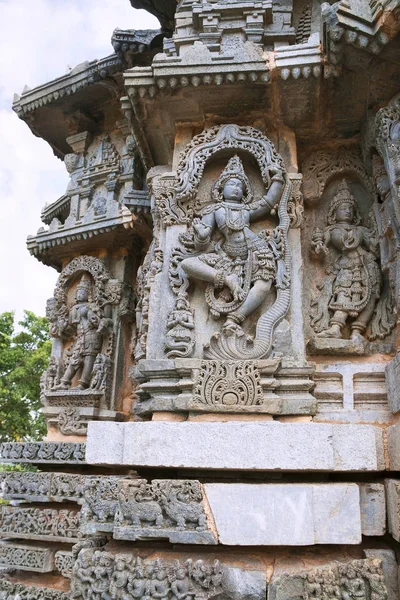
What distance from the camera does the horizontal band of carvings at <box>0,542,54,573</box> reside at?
22.0 ft

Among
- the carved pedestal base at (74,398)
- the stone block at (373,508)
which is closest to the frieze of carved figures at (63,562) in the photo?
the carved pedestal base at (74,398)

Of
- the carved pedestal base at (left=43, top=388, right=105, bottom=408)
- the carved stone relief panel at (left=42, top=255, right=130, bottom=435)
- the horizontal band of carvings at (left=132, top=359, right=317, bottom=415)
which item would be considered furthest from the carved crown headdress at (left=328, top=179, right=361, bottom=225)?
the carved pedestal base at (left=43, top=388, right=105, bottom=408)

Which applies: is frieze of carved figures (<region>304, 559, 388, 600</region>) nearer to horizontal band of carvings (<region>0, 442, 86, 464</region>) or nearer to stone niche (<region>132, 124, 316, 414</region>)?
stone niche (<region>132, 124, 316, 414</region>)

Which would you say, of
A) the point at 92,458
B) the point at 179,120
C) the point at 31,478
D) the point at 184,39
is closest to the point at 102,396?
the point at 31,478

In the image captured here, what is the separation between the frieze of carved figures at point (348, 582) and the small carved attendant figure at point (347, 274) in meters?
1.99

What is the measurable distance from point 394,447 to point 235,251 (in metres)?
2.20

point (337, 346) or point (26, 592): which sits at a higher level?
point (337, 346)

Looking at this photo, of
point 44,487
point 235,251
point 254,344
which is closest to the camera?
point 254,344

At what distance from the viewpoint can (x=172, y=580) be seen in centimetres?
352

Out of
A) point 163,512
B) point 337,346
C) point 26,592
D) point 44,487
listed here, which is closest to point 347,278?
point 337,346

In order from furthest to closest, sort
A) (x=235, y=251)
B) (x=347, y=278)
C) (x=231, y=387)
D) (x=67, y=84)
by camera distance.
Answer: (x=67, y=84)
(x=347, y=278)
(x=235, y=251)
(x=231, y=387)

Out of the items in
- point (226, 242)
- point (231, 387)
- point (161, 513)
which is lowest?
point (161, 513)

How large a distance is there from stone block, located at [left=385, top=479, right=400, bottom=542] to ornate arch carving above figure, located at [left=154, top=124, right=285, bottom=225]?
2.93 meters

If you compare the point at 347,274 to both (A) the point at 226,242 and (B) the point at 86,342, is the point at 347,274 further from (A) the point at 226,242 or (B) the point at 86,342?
(B) the point at 86,342
